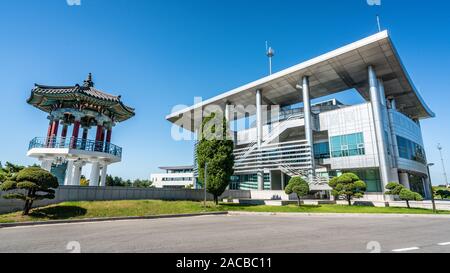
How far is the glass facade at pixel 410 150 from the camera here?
3176cm

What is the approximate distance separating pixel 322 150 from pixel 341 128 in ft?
15.2

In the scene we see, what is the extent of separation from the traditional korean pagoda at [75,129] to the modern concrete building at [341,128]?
44.7 feet

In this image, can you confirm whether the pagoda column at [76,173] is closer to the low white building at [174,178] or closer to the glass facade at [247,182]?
the glass facade at [247,182]

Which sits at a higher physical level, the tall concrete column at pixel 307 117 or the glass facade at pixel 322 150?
the tall concrete column at pixel 307 117

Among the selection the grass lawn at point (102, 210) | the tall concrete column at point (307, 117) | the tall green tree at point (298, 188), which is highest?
the tall concrete column at point (307, 117)

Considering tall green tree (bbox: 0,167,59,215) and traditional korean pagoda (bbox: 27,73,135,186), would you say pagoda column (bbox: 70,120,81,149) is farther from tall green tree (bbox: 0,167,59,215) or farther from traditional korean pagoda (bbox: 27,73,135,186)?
tall green tree (bbox: 0,167,59,215)

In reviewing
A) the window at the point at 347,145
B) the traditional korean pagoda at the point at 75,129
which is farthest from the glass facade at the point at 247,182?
the traditional korean pagoda at the point at 75,129

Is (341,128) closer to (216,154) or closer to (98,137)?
(216,154)

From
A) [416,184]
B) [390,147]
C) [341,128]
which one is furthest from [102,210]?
[416,184]

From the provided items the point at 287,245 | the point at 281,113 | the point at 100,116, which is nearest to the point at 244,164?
the point at 281,113

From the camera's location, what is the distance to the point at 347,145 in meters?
31.7

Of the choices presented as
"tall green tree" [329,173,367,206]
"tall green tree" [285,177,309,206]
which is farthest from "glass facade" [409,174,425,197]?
"tall green tree" [285,177,309,206]

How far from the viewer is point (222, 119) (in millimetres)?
21875
